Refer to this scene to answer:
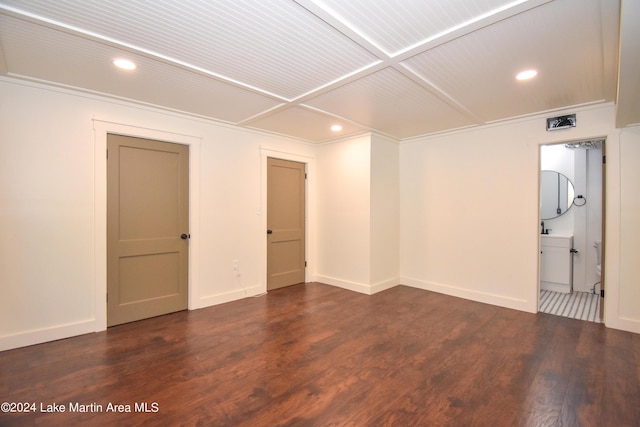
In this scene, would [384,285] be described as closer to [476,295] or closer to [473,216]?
[476,295]

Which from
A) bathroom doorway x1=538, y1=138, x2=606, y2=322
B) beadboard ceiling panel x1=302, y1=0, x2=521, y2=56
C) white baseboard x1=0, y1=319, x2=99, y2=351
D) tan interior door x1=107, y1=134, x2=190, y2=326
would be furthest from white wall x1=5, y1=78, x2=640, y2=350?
beadboard ceiling panel x1=302, y1=0, x2=521, y2=56

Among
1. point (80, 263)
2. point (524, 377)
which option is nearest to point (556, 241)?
point (524, 377)

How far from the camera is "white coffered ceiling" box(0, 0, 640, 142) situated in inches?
70.7

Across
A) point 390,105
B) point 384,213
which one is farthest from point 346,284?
point 390,105

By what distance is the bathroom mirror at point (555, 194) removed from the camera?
4977 millimetres

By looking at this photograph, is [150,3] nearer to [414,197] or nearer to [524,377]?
[524,377]

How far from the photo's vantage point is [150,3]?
5.72 ft

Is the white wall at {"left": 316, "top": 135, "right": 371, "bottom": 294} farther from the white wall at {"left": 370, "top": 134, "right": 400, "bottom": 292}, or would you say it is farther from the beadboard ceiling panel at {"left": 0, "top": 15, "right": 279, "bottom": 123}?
the beadboard ceiling panel at {"left": 0, "top": 15, "right": 279, "bottom": 123}

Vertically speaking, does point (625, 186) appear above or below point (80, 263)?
above

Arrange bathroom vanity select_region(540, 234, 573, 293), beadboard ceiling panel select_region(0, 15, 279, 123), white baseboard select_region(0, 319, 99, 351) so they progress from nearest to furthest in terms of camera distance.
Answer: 1. beadboard ceiling panel select_region(0, 15, 279, 123)
2. white baseboard select_region(0, 319, 99, 351)
3. bathroom vanity select_region(540, 234, 573, 293)

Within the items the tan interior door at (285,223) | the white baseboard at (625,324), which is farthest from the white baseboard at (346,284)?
the white baseboard at (625,324)

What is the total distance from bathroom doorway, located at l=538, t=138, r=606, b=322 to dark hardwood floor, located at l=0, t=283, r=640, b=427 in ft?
5.22

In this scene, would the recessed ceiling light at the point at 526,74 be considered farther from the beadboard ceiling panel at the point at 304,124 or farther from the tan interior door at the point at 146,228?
the tan interior door at the point at 146,228

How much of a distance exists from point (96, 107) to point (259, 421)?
11.2 feet
